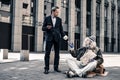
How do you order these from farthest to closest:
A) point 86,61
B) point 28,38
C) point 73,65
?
point 28,38, point 86,61, point 73,65

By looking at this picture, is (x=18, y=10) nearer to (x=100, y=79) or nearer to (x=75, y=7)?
(x=75, y=7)

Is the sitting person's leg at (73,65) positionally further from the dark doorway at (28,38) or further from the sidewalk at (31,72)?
the dark doorway at (28,38)

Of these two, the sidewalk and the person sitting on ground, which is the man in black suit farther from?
the person sitting on ground

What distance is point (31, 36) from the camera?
107 feet

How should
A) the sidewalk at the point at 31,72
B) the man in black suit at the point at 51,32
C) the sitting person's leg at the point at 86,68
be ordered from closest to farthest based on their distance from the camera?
the sitting person's leg at the point at 86,68 < the sidewalk at the point at 31,72 < the man in black suit at the point at 51,32

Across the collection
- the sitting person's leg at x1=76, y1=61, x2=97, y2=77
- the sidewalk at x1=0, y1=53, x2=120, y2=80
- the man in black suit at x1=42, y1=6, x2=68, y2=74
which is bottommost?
the sidewalk at x1=0, y1=53, x2=120, y2=80

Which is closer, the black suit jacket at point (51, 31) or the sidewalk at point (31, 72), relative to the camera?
the sidewalk at point (31, 72)

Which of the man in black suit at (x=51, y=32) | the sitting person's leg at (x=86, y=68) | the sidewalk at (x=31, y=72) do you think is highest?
the man in black suit at (x=51, y=32)

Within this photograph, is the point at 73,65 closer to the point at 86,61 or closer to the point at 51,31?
the point at 86,61

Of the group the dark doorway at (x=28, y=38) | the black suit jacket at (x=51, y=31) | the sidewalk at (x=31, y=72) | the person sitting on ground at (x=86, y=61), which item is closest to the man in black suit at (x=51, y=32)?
the black suit jacket at (x=51, y=31)

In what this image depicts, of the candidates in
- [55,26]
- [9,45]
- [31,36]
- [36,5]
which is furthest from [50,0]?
[55,26]

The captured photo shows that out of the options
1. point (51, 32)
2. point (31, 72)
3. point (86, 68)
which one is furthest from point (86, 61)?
point (31, 72)

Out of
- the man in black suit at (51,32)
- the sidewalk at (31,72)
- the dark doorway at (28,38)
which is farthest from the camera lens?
the dark doorway at (28,38)

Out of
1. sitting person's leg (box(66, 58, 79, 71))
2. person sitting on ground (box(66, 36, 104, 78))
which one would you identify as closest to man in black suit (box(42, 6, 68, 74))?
person sitting on ground (box(66, 36, 104, 78))
